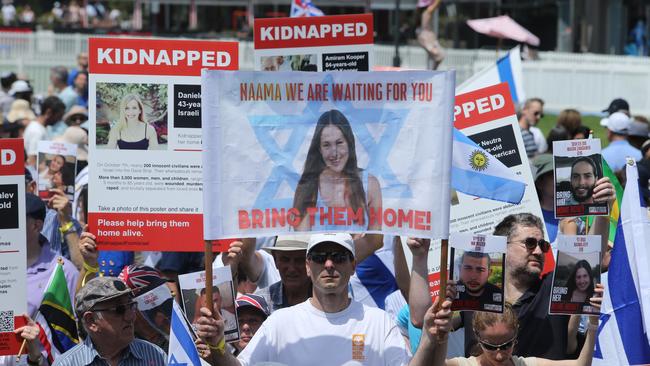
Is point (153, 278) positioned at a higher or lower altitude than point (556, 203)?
lower

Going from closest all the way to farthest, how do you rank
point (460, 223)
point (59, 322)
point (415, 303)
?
point (415, 303)
point (59, 322)
point (460, 223)

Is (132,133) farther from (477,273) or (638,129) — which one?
(638,129)

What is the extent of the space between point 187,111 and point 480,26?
24.2m

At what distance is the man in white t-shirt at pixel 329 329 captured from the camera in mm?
5848

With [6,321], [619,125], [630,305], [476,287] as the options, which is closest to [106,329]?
[6,321]

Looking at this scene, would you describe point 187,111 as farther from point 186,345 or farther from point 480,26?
point 480,26

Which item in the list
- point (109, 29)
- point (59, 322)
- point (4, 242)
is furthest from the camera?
point (109, 29)

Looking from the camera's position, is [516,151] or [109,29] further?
[109,29]

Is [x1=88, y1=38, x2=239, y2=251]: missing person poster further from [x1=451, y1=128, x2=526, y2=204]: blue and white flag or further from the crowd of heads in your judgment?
[x1=451, y1=128, x2=526, y2=204]: blue and white flag

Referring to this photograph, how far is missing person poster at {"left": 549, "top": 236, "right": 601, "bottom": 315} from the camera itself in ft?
20.2

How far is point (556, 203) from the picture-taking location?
6.68 m

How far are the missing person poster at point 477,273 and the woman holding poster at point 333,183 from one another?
1.27ft

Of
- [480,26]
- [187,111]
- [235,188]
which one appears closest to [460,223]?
[187,111]

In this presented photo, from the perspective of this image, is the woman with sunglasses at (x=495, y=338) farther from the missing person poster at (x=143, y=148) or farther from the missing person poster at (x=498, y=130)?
the missing person poster at (x=498, y=130)
